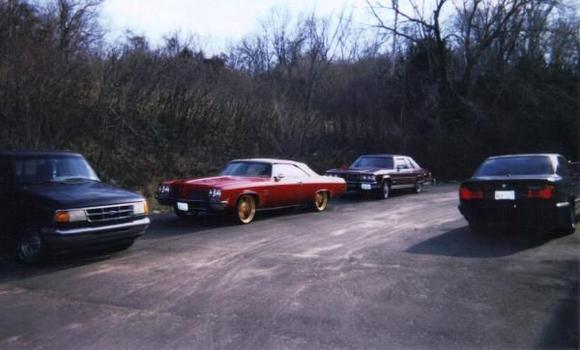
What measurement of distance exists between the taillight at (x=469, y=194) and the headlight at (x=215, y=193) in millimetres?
4667

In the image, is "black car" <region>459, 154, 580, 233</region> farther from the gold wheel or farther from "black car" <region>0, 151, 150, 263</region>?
"black car" <region>0, 151, 150, 263</region>

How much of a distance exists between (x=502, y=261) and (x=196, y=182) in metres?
6.20

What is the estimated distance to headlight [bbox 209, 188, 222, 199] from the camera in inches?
413

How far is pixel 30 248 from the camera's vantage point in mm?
7215

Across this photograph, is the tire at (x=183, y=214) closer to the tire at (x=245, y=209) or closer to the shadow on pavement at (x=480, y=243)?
the tire at (x=245, y=209)

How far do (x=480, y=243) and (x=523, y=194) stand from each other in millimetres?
1151

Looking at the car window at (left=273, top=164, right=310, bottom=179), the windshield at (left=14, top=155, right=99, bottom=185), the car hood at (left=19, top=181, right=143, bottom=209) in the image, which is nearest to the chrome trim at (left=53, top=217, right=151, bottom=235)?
the car hood at (left=19, top=181, right=143, bottom=209)

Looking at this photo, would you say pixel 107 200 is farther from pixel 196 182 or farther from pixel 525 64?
pixel 525 64

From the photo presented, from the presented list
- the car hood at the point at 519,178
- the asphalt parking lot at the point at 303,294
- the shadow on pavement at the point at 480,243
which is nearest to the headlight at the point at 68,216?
the asphalt parking lot at the point at 303,294

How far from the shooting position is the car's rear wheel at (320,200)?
1371 centimetres

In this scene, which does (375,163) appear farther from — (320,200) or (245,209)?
(245,209)

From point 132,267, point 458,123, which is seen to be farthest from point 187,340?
point 458,123

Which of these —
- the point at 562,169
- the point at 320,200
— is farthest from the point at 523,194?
the point at 320,200

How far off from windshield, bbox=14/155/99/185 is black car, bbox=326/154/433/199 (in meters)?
9.76
